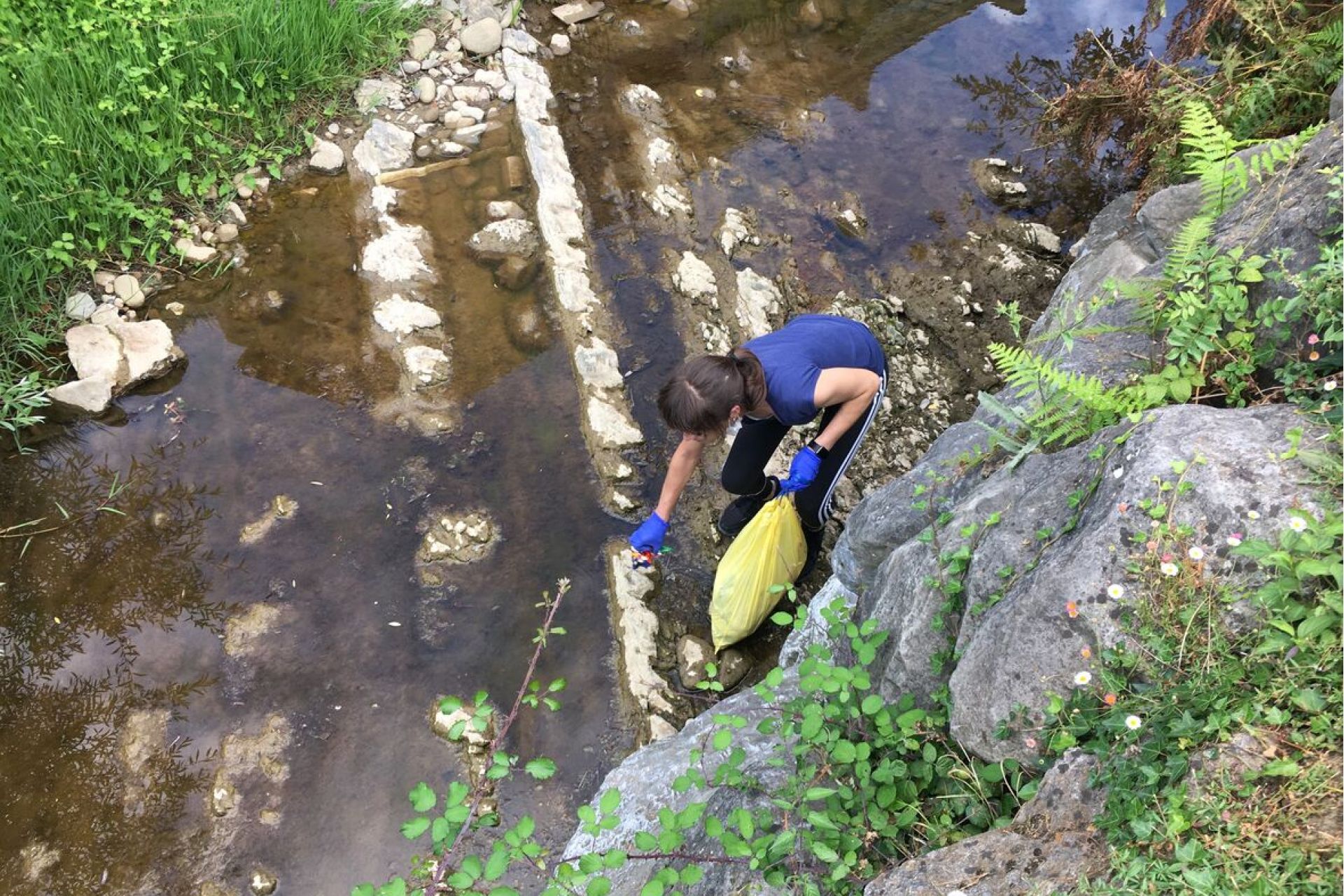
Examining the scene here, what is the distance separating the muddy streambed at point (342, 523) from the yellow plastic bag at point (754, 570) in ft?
0.75

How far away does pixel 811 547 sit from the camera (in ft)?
12.3

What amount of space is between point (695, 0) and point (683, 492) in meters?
4.62

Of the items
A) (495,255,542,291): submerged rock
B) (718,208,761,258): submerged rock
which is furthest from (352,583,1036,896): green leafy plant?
(718,208,761,258): submerged rock

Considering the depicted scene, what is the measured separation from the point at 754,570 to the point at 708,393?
0.95 metres

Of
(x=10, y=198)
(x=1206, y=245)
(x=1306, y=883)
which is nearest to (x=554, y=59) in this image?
(x=10, y=198)

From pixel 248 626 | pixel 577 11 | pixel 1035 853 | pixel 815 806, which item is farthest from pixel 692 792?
pixel 577 11

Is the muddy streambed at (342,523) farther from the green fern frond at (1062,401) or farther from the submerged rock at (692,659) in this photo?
the green fern frond at (1062,401)

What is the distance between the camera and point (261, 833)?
3092 millimetres

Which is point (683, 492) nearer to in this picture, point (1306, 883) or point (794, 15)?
point (1306, 883)

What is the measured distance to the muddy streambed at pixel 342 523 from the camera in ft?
10.4

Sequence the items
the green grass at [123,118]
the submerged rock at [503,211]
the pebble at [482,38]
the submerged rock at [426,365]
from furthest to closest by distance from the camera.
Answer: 1. the pebble at [482,38]
2. the submerged rock at [503,211]
3. the submerged rock at [426,365]
4. the green grass at [123,118]

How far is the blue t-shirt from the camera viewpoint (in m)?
3.01

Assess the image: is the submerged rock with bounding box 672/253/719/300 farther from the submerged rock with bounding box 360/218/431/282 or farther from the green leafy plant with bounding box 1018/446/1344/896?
the green leafy plant with bounding box 1018/446/1344/896

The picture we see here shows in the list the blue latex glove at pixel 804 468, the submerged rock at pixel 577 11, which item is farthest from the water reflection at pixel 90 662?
the submerged rock at pixel 577 11
